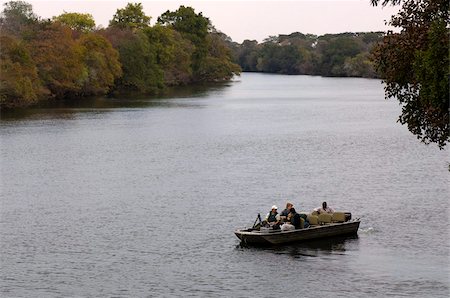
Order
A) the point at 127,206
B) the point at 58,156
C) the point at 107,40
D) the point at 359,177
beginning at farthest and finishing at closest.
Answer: the point at 107,40
the point at 58,156
the point at 359,177
the point at 127,206

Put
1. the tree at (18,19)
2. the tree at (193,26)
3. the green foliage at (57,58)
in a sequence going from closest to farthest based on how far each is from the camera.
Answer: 1. the green foliage at (57,58)
2. the tree at (18,19)
3. the tree at (193,26)

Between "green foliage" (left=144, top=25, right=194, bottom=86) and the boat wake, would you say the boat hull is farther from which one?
"green foliage" (left=144, top=25, right=194, bottom=86)

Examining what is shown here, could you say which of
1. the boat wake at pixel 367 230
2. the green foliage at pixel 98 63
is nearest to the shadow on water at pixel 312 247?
the boat wake at pixel 367 230

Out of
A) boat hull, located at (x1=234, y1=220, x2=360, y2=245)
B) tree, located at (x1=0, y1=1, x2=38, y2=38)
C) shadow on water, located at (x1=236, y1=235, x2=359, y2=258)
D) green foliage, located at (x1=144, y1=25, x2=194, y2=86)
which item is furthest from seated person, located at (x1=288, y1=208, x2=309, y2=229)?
green foliage, located at (x1=144, y1=25, x2=194, y2=86)

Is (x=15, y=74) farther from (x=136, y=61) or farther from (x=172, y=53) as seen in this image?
(x=172, y=53)

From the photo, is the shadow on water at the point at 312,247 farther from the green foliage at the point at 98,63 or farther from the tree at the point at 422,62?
the green foliage at the point at 98,63

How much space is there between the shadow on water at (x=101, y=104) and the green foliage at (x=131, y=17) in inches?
896

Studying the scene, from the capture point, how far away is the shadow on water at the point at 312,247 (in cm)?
3700

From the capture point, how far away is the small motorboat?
37594mm

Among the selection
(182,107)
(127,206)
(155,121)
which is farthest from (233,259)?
(182,107)

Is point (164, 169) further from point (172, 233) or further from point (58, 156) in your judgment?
point (172, 233)

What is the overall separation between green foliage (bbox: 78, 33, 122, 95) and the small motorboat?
3712 inches

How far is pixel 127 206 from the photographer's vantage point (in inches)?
1875

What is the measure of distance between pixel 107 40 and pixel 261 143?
68885mm
